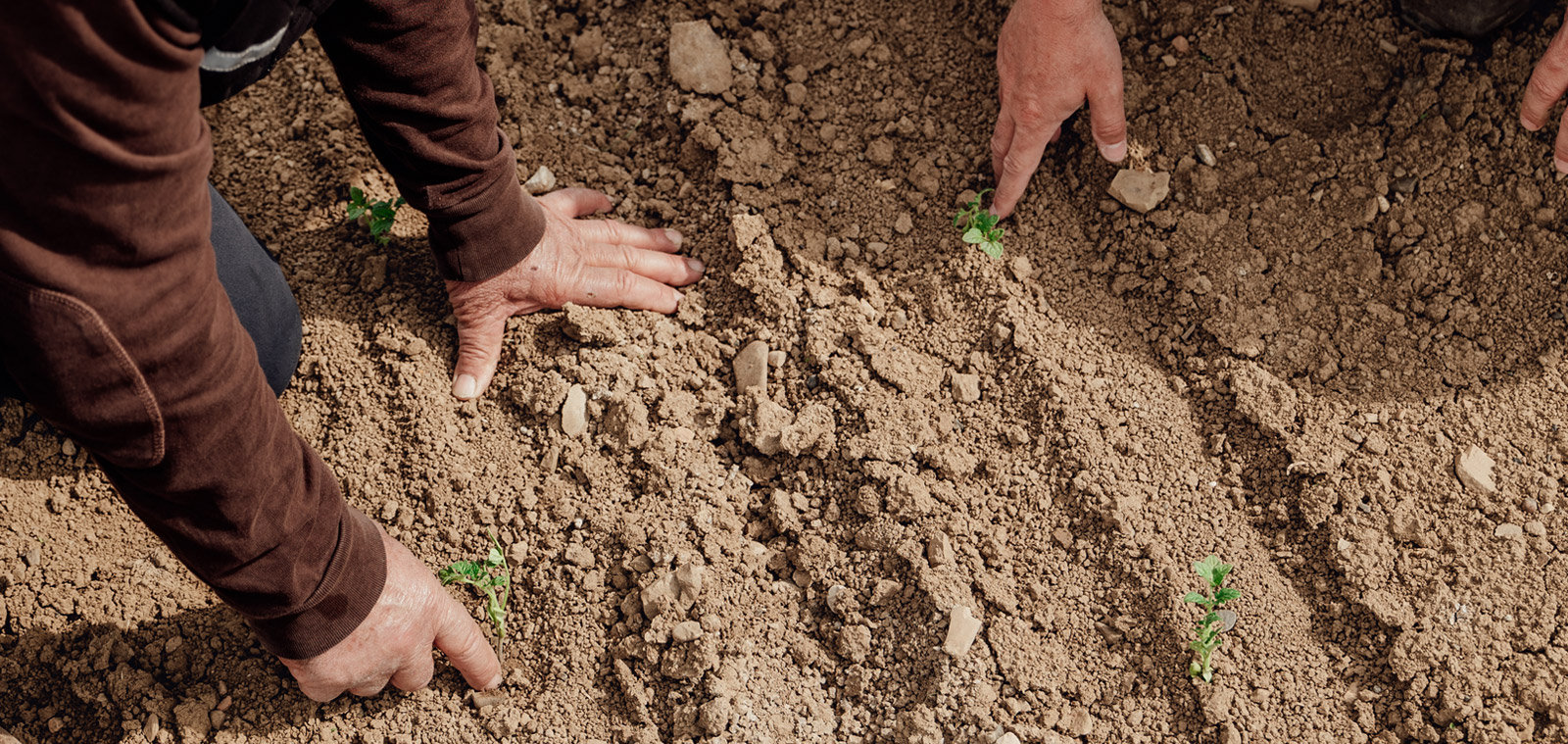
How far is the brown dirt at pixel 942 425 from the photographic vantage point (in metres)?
2.28

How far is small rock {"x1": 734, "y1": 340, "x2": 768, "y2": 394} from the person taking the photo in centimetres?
253

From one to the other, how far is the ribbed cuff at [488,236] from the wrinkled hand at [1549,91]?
8.09 feet

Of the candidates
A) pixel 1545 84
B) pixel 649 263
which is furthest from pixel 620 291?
pixel 1545 84

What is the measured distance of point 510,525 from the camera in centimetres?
248

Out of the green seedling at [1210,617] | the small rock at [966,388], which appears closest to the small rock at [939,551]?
the small rock at [966,388]

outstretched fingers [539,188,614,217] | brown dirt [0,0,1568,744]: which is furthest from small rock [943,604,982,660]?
outstretched fingers [539,188,614,217]

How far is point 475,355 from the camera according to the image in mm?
2566

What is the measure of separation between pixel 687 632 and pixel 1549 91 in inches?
96.0

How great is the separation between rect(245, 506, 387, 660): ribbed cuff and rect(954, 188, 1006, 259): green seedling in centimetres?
160

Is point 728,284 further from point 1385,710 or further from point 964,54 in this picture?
point 1385,710

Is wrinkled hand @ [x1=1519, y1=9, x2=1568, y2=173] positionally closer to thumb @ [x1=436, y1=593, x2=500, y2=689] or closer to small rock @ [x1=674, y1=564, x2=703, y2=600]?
small rock @ [x1=674, y1=564, x2=703, y2=600]

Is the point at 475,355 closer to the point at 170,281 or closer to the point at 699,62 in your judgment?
the point at 699,62

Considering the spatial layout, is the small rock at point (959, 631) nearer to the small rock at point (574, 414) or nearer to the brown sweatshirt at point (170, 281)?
the small rock at point (574, 414)

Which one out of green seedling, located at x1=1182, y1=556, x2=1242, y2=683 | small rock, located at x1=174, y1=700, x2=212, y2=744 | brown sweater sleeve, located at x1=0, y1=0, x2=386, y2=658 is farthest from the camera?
small rock, located at x1=174, y1=700, x2=212, y2=744
